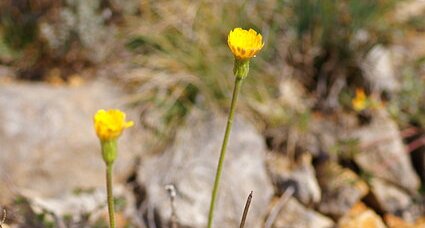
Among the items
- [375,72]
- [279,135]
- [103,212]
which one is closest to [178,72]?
[279,135]

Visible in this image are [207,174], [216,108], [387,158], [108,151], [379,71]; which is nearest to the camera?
[108,151]

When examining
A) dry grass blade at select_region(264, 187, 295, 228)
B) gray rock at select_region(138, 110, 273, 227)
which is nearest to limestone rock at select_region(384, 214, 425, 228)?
dry grass blade at select_region(264, 187, 295, 228)

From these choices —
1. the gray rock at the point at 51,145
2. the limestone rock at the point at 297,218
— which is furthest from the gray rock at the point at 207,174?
the gray rock at the point at 51,145

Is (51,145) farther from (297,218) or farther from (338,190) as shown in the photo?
(338,190)

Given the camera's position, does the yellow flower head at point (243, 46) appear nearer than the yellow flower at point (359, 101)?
Yes

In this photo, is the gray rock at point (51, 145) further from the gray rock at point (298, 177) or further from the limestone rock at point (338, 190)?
the limestone rock at point (338, 190)

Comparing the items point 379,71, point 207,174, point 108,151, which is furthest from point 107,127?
point 379,71

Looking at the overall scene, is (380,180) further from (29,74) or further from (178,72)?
(29,74)
